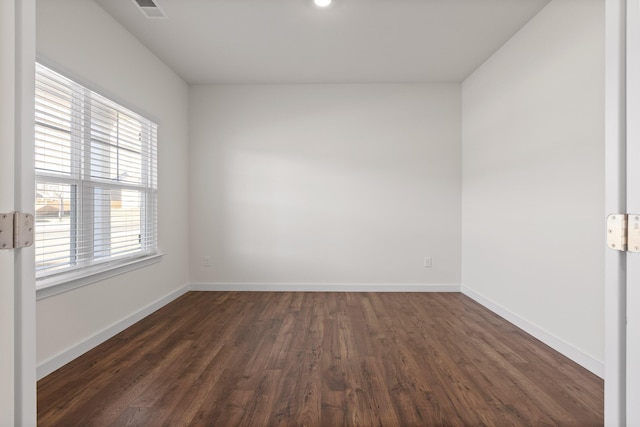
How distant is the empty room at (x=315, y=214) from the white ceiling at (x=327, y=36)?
0.03m

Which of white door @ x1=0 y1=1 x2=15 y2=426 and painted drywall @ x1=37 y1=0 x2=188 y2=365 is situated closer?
white door @ x1=0 y1=1 x2=15 y2=426

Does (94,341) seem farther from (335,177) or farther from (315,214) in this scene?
(335,177)

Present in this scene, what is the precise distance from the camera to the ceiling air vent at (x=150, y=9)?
2.48 metres

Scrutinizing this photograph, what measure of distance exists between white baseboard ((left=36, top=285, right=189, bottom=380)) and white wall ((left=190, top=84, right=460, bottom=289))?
1.34 metres

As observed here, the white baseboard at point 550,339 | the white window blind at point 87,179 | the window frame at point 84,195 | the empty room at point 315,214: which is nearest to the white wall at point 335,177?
the empty room at point 315,214

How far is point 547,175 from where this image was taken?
257 cm

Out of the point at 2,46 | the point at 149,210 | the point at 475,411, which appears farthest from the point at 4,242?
the point at 149,210

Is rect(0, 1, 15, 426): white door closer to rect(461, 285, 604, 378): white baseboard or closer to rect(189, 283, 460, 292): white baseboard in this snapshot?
rect(461, 285, 604, 378): white baseboard

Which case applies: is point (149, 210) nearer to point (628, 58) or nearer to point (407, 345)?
point (407, 345)

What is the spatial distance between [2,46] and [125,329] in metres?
2.69

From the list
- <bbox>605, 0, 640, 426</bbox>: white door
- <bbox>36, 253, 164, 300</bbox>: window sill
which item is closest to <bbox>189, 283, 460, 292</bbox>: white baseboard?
<bbox>36, 253, 164, 300</bbox>: window sill

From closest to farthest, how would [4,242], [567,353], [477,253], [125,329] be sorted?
[4,242]
[567,353]
[125,329]
[477,253]

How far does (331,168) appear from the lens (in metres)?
4.12

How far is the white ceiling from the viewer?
2.58 meters
